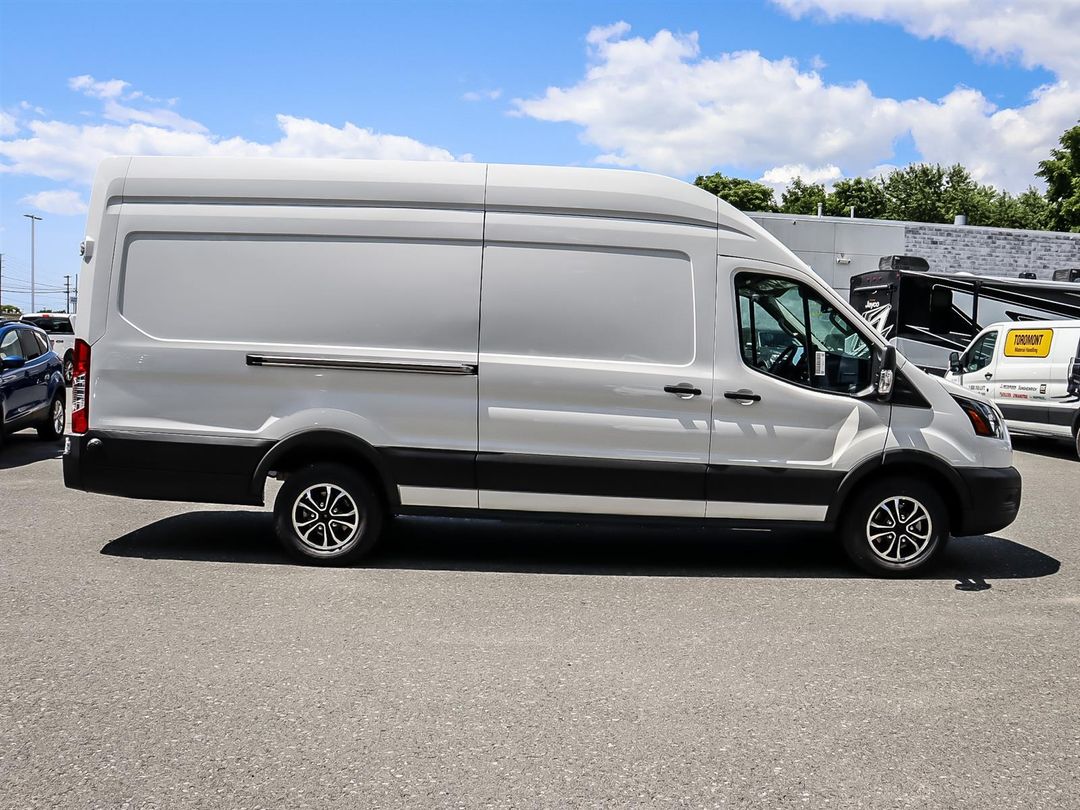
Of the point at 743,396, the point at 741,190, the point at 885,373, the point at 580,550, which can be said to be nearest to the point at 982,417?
the point at 885,373

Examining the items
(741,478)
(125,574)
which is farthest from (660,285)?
(125,574)

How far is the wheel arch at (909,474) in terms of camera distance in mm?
6348

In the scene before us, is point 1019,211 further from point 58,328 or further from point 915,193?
point 58,328

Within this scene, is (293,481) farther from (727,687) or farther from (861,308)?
(861,308)

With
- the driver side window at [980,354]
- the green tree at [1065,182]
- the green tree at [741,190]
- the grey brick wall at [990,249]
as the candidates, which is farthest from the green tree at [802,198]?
the driver side window at [980,354]

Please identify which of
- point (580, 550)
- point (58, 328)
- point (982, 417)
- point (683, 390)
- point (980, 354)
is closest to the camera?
point (683, 390)

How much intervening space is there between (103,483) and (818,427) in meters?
4.66

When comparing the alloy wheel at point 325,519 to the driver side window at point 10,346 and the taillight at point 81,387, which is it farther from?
the driver side window at point 10,346

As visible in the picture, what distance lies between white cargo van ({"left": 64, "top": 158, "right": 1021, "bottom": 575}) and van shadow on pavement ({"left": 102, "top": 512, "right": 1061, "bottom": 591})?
0.41 meters

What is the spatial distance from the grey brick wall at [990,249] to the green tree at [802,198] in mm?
42630

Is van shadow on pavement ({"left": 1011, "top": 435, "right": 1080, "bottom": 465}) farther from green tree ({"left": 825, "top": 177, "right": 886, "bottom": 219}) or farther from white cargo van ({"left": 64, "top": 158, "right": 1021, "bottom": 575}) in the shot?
green tree ({"left": 825, "top": 177, "right": 886, "bottom": 219})

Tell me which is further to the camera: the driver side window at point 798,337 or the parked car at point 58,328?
the parked car at point 58,328

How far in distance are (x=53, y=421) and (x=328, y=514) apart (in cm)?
891

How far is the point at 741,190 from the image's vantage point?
236 ft
